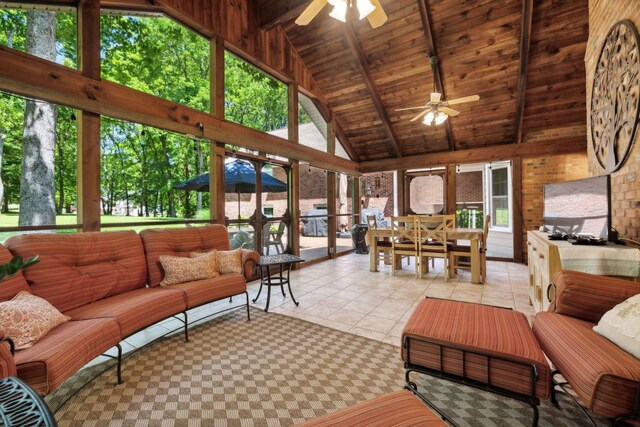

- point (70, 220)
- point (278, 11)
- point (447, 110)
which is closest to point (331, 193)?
point (447, 110)

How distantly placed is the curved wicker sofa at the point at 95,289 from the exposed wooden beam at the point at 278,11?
350 cm

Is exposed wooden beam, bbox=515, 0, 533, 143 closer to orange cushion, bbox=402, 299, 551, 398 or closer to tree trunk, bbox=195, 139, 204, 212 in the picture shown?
orange cushion, bbox=402, 299, 551, 398

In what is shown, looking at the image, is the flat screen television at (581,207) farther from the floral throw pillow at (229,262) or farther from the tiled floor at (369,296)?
the floral throw pillow at (229,262)

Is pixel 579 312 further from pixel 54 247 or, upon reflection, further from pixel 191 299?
pixel 54 247

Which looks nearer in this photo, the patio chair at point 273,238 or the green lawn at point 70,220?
the green lawn at point 70,220

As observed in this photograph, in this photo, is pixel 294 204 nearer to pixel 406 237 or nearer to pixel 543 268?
pixel 406 237

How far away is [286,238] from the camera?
5.36 meters

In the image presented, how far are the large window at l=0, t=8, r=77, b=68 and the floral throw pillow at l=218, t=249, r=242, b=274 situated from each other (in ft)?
7.84

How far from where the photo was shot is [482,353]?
1.40 metres

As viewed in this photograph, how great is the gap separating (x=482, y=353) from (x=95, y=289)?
2.80 m

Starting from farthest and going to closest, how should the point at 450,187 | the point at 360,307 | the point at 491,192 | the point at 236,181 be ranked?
the point at 491,192 < the point at 450,187 < the point at 236,181 < the point at 360,307

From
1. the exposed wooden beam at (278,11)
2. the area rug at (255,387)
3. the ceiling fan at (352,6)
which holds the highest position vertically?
the exposed wooden beam at (278,11)

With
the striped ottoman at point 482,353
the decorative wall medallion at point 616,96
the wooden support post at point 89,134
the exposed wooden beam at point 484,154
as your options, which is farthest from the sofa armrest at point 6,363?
the exposed wooden beam at point 484,154

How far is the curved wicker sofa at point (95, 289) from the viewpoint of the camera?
4.89ft
